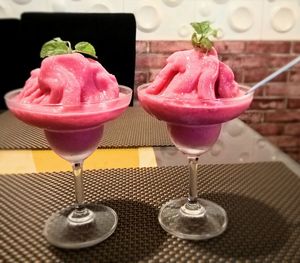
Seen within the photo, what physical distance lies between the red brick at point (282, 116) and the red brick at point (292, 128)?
0.04m

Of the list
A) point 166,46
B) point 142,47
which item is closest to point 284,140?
point 166,46

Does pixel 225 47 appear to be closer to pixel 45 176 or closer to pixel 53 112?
pixel 45 176

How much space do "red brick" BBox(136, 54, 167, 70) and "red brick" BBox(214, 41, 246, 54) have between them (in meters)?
0.38

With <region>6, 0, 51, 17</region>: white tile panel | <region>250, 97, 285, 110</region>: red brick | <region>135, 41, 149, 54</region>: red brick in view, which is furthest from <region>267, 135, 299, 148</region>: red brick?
<region>6, 0, 51, 17</region>: white tile panel

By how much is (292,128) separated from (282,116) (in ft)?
0.42

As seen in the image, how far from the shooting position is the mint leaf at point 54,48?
2.26 feet

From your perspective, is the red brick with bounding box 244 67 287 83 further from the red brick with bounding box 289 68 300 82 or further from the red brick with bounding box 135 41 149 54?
the red brick with bounding box 135 41 149 54

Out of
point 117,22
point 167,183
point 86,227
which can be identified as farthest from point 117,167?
point 117,22

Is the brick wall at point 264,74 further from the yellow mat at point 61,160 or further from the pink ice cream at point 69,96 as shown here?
the pink ice cream at point 69,96

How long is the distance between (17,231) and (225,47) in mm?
1970

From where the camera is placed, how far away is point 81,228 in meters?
0.75

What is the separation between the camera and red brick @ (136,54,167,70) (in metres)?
2.32

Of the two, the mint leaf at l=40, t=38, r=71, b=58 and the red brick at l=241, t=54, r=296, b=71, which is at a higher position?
the mint leaf at l=40, t=38, r=71, b=58

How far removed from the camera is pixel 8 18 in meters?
2.17
